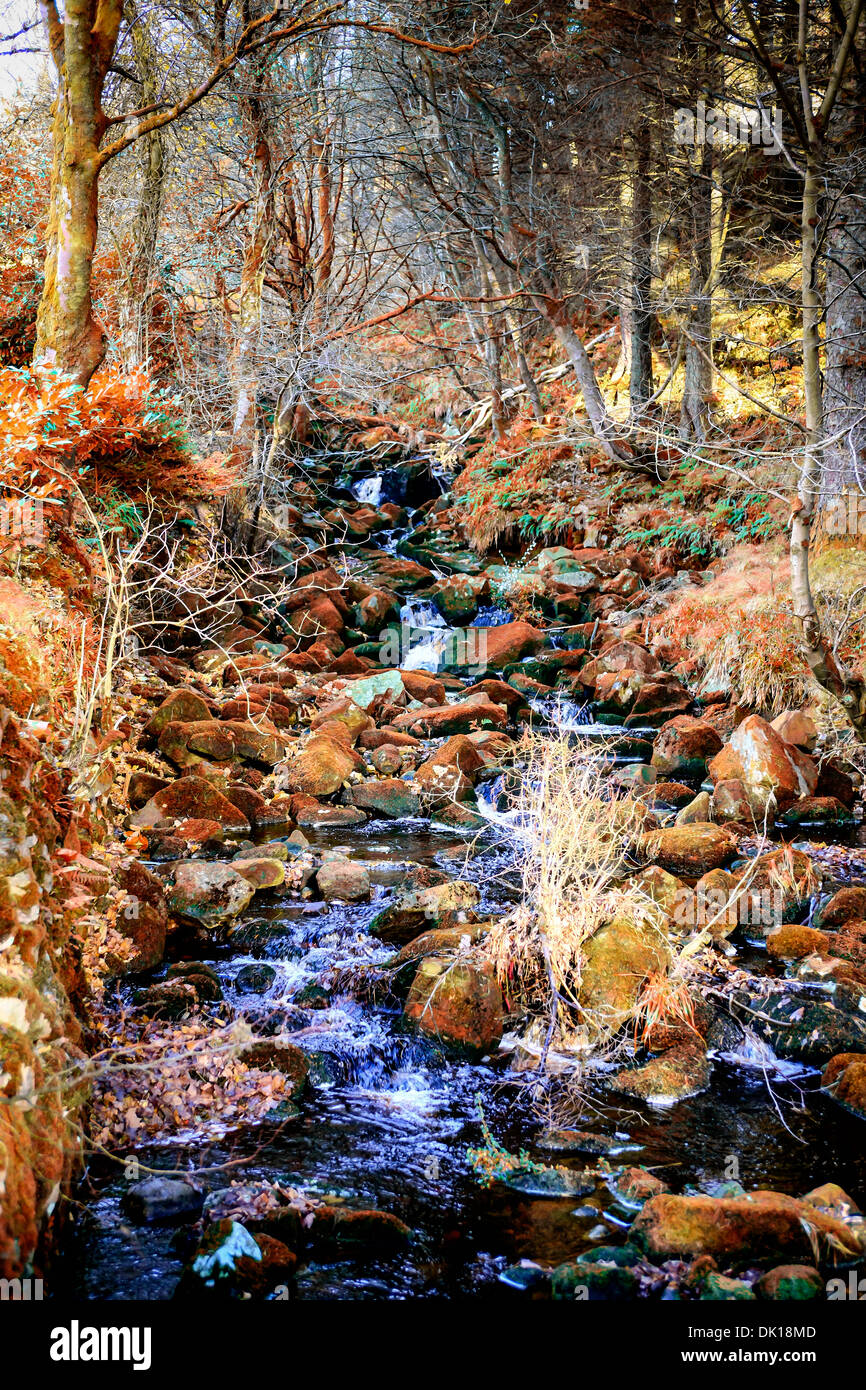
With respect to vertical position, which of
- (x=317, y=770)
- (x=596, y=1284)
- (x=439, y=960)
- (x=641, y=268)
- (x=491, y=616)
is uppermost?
(x=641, y=268)

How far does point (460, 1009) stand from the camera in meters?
4.46

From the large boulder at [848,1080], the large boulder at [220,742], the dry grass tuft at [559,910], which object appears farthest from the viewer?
the large boulder at [220,742]

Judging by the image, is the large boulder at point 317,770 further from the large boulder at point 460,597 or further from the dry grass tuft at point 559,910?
the large boulder at point 460,597

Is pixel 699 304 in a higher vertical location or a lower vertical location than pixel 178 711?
higher

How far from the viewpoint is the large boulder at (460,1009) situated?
4434 millimetres

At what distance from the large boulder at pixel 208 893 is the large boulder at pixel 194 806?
4.52 ft

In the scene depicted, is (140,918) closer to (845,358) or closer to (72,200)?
(72,200)

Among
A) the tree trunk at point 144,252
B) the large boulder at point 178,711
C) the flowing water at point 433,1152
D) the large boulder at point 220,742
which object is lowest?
the flowing water at point 433,1152

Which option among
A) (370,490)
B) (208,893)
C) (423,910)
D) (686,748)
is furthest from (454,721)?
(370,490)

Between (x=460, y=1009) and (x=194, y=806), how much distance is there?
354 cm

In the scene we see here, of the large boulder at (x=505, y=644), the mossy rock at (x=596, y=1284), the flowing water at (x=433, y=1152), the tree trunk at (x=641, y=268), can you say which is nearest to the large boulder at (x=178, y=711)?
the flowing water at (x=433, y=1152)
